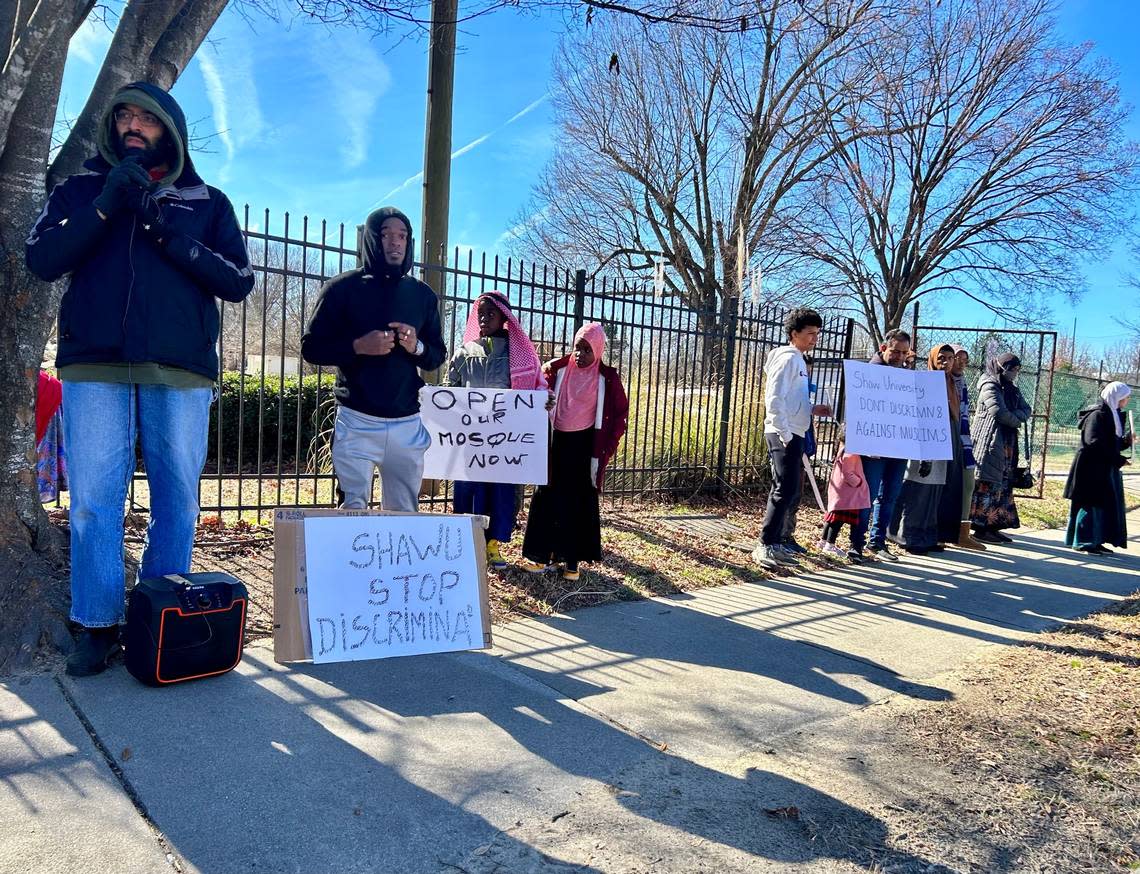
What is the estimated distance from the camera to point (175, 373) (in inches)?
117

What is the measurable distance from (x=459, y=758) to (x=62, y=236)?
2.32 metres

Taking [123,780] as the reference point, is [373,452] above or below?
above

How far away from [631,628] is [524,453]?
1304mm

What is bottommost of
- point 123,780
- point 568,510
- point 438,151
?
point 123,780

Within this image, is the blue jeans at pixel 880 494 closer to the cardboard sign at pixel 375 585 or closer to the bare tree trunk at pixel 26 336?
the cardboard sign at pixel 375 585

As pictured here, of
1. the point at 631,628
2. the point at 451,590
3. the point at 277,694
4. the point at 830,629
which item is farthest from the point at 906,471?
the point at 277,694

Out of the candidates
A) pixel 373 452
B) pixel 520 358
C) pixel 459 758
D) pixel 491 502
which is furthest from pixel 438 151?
pixel 459 758

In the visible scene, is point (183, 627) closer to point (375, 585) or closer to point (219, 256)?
point (375, 585)

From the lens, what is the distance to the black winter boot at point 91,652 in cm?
292

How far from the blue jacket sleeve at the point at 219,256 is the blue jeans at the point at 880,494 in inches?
204

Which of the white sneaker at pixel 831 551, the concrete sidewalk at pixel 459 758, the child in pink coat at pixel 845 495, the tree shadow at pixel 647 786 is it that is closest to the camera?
the concrete sidewalk at pixel 459 758

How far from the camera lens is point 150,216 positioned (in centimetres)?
277

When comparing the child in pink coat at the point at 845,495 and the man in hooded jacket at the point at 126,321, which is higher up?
the man in hooded jacket at the point at 126,321

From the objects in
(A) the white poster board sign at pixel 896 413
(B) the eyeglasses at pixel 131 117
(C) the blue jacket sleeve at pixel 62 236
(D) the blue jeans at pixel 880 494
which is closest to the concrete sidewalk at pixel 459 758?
(C) the blue jacket sleeve at pixel 62 236
